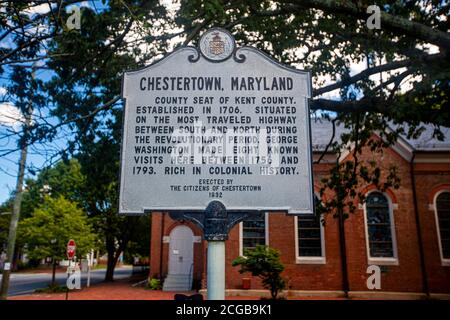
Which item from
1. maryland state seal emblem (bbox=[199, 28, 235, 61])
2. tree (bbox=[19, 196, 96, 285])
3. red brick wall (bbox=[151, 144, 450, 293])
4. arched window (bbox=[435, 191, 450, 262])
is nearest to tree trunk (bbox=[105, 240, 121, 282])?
tree (bbox=[19, 196, 96, 285])

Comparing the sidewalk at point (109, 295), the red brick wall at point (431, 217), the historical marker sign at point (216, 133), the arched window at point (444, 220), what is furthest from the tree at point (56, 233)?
the historical marker sign at point (216, 133)

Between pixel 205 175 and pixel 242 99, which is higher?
pixel 242 99

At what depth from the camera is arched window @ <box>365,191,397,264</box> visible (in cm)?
1956

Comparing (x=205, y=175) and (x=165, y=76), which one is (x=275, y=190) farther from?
(x=165, y=76)

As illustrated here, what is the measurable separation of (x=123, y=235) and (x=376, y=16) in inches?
1181

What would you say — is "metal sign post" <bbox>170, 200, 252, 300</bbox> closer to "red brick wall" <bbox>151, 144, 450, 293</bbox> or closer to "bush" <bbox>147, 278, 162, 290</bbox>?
"red brick wall" <bbox>151, 144, 450, 293</bbox>

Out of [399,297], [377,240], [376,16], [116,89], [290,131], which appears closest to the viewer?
[290,131]

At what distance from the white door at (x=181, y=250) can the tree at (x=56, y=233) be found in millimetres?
6541

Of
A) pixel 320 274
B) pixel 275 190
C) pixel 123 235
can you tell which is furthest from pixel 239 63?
pixel 123 235

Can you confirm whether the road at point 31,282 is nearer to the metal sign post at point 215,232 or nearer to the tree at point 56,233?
the tree at point 56,233

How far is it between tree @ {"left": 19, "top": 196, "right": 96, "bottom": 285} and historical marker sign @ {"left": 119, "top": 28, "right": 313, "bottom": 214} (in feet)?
75.8

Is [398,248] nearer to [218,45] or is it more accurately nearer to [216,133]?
[216,133]

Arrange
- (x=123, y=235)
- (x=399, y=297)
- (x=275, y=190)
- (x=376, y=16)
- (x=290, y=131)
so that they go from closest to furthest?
(x=275, y=190), (x=290, y=131), (x=376, y=16), (x=399, y=297), (x=123, y=235)

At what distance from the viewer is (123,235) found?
32.1 metres
